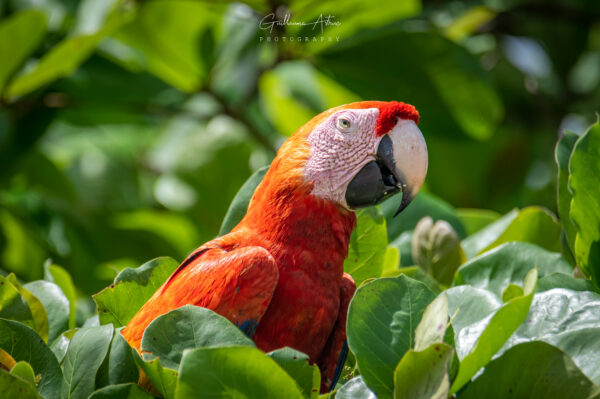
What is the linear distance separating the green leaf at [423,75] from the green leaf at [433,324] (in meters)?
1.00

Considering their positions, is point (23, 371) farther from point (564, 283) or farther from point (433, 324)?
point (564, 283)

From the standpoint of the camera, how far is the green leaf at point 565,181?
0.88 m

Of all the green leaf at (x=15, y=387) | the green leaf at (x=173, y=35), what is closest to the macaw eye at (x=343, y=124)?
the green leaf at (x=15, y=387)

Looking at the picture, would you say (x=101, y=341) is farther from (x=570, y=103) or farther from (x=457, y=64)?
(x=570, y=103)

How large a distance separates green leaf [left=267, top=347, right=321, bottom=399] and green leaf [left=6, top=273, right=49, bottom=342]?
1.24 ft

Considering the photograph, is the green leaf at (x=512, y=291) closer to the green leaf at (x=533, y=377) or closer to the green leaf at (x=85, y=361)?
the green leaf at (x=533, y=377)

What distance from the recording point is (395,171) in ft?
3.27

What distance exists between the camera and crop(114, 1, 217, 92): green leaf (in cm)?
167

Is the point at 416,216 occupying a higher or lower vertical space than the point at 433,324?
lower

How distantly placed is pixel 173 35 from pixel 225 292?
976 millimetres

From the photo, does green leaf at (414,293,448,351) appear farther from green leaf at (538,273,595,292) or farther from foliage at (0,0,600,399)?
green leaf at (538,273,595,292)

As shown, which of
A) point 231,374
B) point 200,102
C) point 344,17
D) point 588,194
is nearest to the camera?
point 231,374

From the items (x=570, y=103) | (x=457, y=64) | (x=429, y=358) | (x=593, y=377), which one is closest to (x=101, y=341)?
(x=429, y=358)

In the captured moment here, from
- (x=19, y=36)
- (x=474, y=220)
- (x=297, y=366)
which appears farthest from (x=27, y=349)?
(x=19, y=36)
